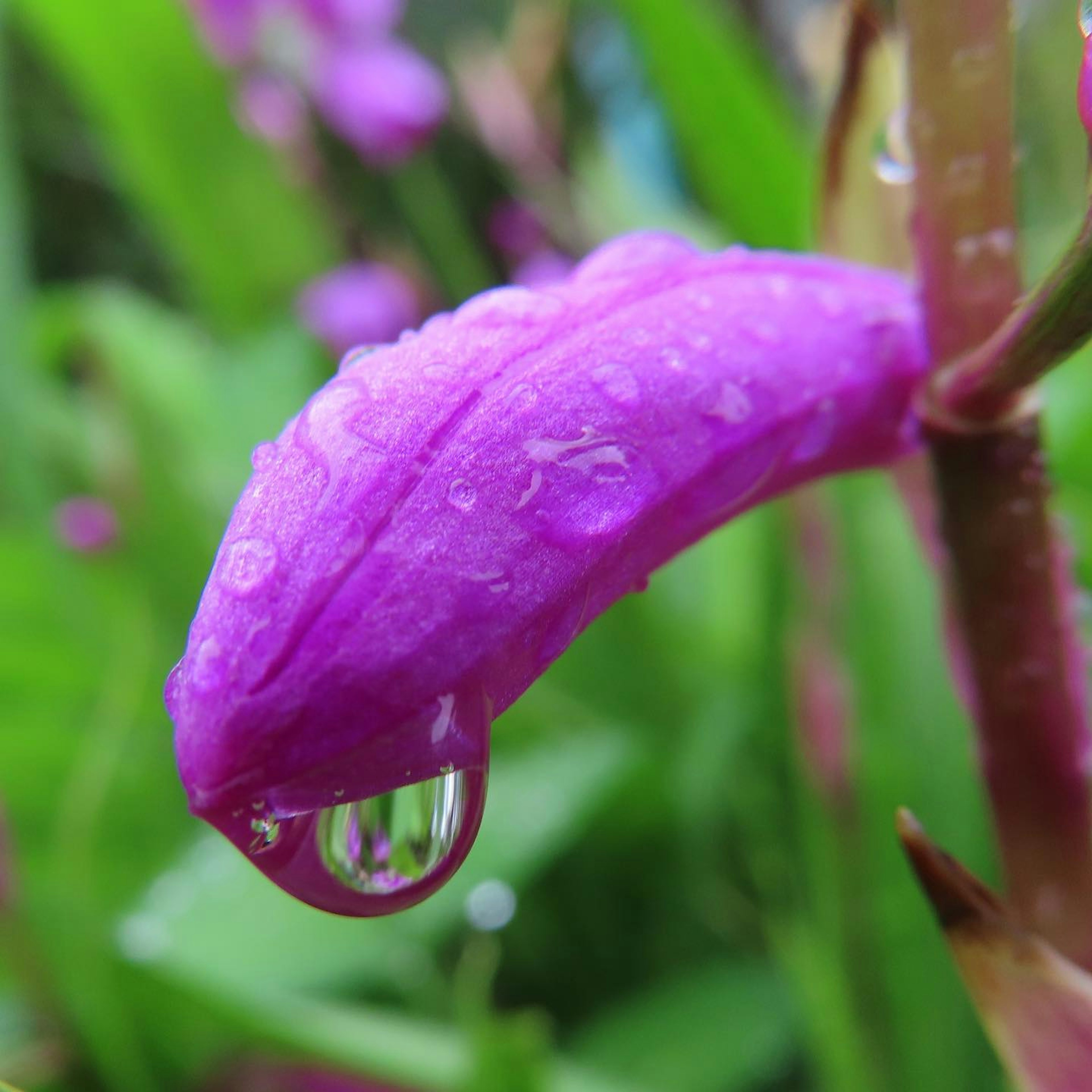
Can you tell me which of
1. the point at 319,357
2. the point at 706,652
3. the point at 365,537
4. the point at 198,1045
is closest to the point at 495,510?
the point at 365,537

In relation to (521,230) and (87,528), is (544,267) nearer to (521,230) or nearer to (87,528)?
(521,230)

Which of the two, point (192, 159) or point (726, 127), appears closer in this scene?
point (726, 127)

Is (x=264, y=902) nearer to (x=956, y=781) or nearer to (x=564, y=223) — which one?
(x=956, y=781)

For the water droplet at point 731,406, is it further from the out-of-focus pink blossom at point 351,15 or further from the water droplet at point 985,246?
the out-of-focus pink blossom at point 351,15

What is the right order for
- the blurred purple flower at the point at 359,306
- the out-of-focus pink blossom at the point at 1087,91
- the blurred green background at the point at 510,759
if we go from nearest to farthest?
the out-of-focus pink blossom at the point at 1087,91
the blurred green background at the point at 510,759
the blurred purple flower at the point at 359,306

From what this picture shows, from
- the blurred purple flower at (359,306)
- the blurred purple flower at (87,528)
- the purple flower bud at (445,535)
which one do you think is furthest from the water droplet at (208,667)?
the blurred purple flower at (359,306)

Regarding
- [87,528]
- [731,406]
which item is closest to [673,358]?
[731,406]
